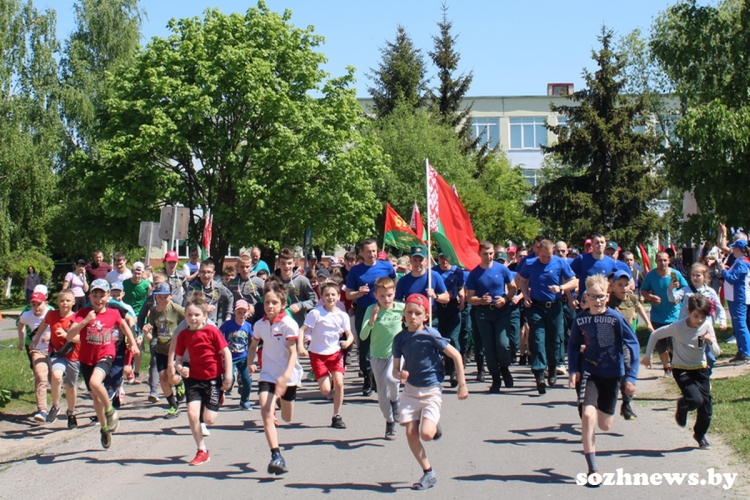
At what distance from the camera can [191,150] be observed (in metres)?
32.9

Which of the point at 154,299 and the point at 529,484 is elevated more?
the point at 154,299

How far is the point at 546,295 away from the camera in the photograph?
1151 cm

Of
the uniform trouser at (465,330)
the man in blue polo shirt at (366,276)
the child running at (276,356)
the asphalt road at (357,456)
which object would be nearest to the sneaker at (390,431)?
the asphalt road at (357,456)

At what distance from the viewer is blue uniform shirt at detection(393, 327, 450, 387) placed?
6922 millimetres

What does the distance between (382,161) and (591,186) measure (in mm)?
12457

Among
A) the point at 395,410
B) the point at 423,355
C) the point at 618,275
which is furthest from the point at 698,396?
the point at 618,275

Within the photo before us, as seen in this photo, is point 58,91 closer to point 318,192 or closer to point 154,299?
point 318,192

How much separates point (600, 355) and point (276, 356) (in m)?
2.93

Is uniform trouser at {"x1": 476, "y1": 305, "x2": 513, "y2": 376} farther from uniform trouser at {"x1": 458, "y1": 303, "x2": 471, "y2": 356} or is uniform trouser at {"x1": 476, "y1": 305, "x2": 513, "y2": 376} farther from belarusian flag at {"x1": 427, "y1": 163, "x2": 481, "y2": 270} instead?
uniform trouser at {"x1": 458, "y1": 303, "x2": 471, "y2": 356}

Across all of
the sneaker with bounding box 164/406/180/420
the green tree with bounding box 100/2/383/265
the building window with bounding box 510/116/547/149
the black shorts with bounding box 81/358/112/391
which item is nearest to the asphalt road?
the sneaker with bounding box 164/406/180/420

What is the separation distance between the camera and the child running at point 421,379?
662 cm

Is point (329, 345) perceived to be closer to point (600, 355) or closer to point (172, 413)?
point (172, 413)

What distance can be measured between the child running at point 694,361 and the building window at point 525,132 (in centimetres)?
6266

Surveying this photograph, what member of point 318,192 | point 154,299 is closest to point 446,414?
point 154,299
